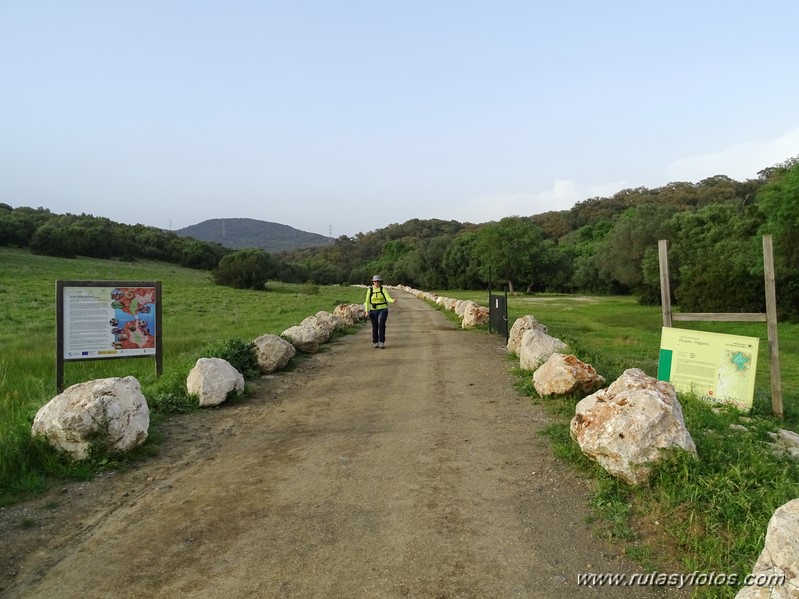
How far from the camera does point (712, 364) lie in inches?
297

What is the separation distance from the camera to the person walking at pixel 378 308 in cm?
1377

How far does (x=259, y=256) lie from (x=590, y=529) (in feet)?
191

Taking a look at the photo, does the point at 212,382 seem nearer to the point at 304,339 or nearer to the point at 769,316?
the point at 304,339

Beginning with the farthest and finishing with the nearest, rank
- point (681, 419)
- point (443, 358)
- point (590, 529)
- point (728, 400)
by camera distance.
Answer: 1. point (443, 358)
2. point (728, 400)
3. point (681, 419)
4. point (590, 529)

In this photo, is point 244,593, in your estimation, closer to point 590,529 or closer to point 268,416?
point 590,529

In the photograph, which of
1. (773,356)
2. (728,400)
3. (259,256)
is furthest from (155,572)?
(259,256)

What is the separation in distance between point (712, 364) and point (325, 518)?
19.3ft

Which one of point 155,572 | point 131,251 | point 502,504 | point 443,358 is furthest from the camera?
point 131,251

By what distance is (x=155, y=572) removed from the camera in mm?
3543

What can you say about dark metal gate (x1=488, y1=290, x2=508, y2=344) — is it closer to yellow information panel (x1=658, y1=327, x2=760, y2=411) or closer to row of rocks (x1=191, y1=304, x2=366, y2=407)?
row of rocks (x1=191, y1=304, x2=366, y2=407)

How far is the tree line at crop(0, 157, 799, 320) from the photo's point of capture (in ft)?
94.8

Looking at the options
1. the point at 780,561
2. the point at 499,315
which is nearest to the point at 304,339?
the point at 499,315

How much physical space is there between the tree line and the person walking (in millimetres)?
7097

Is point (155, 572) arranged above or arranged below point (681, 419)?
below
